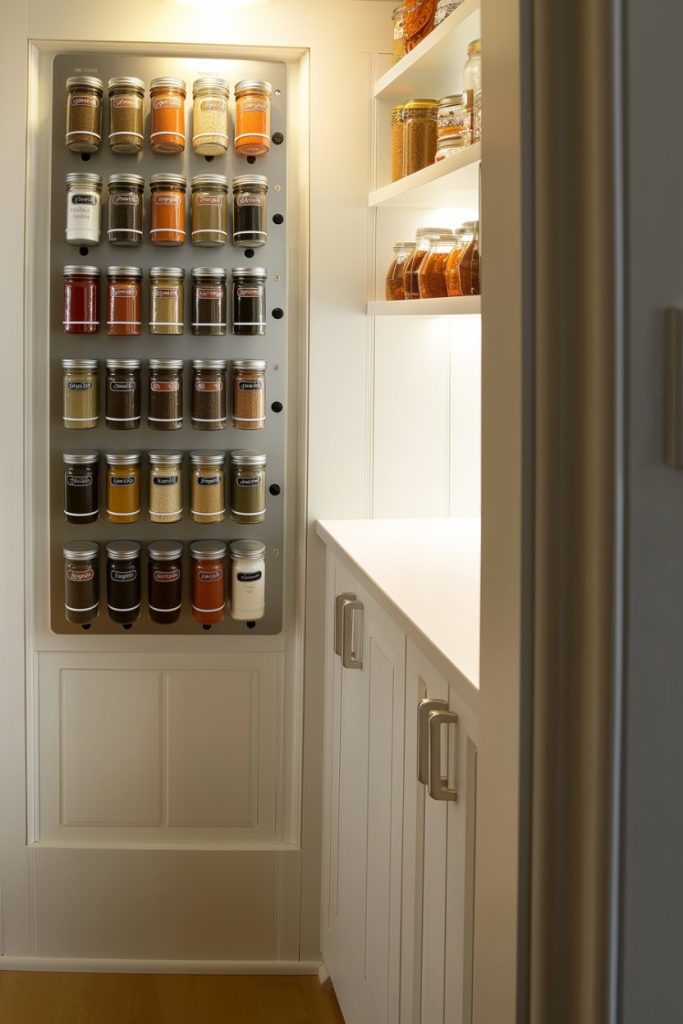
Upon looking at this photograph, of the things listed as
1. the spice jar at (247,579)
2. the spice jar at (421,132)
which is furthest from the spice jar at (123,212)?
the spice jar at (247,579)

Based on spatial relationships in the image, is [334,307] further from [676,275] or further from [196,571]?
[676,275]

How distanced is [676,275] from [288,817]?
2.11 metres

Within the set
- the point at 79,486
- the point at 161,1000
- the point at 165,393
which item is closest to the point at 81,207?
the point at 165,393

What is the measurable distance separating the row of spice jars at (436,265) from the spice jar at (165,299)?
46cm

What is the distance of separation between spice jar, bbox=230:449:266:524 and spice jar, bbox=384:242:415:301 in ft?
1.50

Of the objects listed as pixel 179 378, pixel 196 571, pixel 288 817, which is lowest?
pixel 288 817

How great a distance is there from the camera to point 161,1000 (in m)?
2.35

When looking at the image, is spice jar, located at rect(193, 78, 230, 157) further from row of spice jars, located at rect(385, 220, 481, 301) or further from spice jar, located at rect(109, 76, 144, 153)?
row of spice jars, located at rect(385, 220, 481, 301)

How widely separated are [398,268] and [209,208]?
1.39 feet

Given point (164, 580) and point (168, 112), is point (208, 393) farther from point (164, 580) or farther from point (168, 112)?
point (168, 112)

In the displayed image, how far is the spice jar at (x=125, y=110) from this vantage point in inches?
88.9

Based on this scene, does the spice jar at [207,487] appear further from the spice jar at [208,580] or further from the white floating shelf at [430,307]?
the white floating shelf at [430,307]

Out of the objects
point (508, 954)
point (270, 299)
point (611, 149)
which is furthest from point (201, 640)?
point (611, 149)

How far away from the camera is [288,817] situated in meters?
2.50
